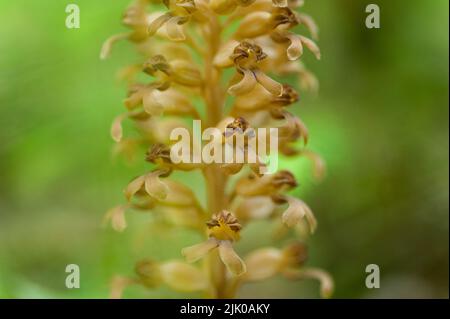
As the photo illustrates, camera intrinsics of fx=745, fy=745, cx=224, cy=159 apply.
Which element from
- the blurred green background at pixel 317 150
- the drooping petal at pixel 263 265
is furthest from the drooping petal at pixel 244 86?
the blurred green background at pixel 317 150

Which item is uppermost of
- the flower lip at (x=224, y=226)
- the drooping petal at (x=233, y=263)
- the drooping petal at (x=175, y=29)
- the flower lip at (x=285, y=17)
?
the flower lip at (x=285, y=17)

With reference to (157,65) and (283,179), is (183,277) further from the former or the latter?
(157,65)

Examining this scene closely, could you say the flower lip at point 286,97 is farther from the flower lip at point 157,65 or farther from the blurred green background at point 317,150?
the blurred green background at point 317,150

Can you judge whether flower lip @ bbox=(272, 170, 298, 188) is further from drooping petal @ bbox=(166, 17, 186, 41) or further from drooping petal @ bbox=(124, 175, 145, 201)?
drooping petal @ bbox=(166, 17, 186, 41)

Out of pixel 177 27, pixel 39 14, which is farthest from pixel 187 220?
pixel 39 14

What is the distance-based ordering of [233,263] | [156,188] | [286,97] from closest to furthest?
[233,263], [156,188], [286,97]

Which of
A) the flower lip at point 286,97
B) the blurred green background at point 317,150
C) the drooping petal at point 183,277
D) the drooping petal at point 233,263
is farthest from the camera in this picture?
the blurred green background at point 317,150

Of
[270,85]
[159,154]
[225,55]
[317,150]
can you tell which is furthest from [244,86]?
[317,150]
